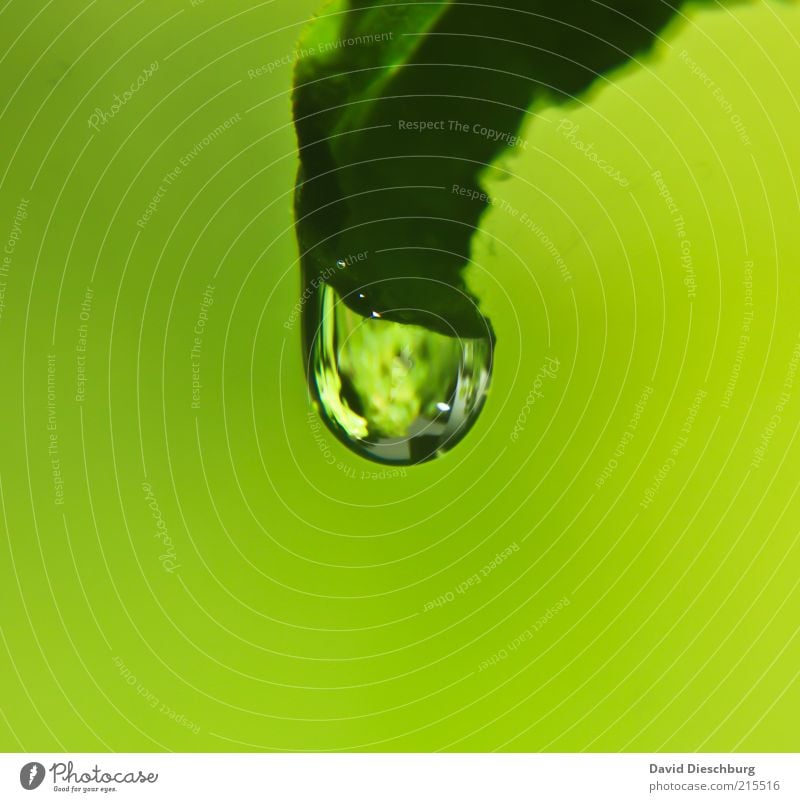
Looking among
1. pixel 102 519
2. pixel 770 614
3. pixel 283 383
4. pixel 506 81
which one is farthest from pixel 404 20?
pixel 770 614

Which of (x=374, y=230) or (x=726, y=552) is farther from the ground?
(x=374, y=230)

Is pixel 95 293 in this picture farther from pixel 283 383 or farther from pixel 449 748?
pixel 449 748
